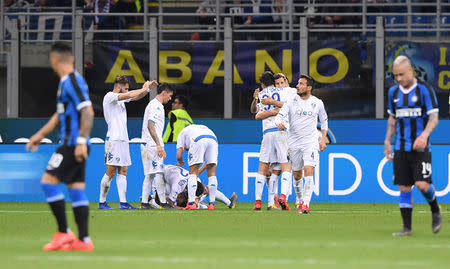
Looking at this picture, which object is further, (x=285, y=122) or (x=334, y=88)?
(x=334, y=88)

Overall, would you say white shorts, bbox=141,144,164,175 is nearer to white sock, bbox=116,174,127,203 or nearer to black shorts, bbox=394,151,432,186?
white sock, bbox=116,174,127,203

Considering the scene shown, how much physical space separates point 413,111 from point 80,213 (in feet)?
12.8

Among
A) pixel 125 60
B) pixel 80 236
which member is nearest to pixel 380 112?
pixel 125 60

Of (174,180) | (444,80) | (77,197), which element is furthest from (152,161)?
Result: (444,80)

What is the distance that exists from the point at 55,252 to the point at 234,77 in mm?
13818

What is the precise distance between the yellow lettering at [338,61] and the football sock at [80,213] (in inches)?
540

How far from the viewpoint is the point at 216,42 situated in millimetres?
22188

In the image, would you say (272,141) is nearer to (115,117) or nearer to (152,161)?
(152,161)

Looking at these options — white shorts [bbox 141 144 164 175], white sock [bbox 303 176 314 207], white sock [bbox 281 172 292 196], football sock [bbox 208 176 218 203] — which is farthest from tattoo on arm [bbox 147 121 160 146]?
white sock [bbox 303 176 314 207]

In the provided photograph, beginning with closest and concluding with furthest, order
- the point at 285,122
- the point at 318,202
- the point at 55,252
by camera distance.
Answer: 1. the point at 55,252
2. the point at 285,122
3. the point at 318,202

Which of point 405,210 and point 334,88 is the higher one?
point 334,88

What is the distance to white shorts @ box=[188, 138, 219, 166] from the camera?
15562 mm

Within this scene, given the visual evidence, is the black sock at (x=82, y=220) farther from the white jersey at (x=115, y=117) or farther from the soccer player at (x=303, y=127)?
the white jersey at (x=115, y=117)

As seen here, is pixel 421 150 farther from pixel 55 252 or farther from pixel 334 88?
pixel 334 88
